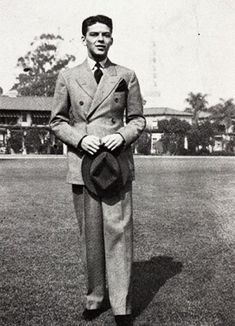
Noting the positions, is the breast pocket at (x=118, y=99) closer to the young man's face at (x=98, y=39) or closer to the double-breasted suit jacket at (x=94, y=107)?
the double-breasted suit jacket at (x=94, y=107)

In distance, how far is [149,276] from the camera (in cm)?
542

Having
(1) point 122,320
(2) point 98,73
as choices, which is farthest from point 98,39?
(1) point 122,320

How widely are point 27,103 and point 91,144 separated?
6835cm

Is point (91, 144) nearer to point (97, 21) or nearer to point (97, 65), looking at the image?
point (97, 65)

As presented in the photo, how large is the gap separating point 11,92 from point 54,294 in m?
75.1

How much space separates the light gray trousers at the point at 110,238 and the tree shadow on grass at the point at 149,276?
0.34 metres

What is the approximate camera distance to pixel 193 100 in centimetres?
8175

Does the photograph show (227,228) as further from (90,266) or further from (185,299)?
(90,266)

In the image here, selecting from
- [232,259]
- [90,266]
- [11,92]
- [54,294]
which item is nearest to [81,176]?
[90,266]

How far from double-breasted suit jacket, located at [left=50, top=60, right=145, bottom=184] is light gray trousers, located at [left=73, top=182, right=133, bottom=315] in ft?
0.62

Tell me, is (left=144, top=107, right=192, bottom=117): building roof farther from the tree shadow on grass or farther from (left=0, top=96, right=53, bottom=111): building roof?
the tree shadow on grass

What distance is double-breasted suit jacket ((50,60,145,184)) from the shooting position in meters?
3.93

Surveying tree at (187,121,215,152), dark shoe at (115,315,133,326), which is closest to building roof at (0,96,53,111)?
tree at (187,121,215,152)

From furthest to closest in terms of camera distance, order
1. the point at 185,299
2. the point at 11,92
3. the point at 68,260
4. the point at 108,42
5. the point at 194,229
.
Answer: the point at 11,92
the point at 194,229
the point at 68,260
the point at 185,299
the point at 108,42
